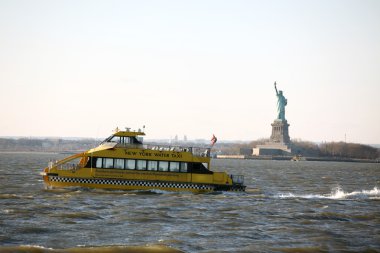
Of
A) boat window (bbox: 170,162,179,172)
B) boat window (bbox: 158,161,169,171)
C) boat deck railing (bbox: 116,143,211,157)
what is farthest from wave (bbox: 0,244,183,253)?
boat deck railing (bbox: 116,143,211,157)

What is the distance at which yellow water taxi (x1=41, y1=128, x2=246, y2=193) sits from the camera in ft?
136

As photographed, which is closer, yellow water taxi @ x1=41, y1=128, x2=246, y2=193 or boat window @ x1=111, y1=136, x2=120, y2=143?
yellow water taxi @ x1=41, y1=128, x2=246, y2=193

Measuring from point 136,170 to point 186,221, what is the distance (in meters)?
11.8

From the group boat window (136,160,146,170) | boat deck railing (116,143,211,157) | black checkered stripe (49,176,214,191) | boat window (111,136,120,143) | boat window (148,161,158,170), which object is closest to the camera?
black checkered stripe (49,176,214,191)

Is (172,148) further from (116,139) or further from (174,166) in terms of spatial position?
(116,139)

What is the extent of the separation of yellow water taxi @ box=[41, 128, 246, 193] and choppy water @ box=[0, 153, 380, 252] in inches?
31.3

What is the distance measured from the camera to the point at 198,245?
82.5ft

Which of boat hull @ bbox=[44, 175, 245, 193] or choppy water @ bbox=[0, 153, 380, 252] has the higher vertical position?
boat hull @ bbox=[44, 175, 245, 193]

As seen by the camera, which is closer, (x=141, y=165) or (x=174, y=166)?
(x=141, y=165)

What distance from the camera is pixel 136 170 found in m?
42.2

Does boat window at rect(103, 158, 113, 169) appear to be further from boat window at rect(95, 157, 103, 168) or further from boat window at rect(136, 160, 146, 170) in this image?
boat window at rect(136, 160, 146, 170)

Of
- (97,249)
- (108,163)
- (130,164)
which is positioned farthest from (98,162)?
(97,249)

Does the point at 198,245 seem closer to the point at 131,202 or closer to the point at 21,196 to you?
the point at 131,202

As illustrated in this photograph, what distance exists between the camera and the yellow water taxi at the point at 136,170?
136ft
